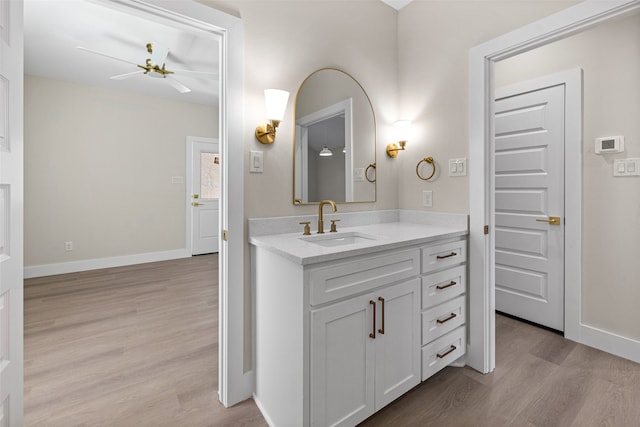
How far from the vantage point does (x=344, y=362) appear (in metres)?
1.34

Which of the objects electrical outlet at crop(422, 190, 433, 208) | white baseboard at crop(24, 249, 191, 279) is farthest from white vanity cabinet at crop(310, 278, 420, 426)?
white baseboard at crop(24, 249, 191, 279)

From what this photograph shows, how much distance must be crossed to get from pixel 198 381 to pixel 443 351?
1.46 meters

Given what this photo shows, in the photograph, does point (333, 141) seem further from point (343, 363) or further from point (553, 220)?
point (553, 220)

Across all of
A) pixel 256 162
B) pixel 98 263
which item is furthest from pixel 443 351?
pixel 98 263

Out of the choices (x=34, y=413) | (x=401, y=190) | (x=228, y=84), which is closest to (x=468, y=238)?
(x=401, y=190)

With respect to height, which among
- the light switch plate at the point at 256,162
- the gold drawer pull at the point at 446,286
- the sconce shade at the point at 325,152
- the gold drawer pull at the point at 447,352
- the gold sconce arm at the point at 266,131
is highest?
the gold sconce arm at the point at 266,131

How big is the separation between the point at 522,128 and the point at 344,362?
2.38 m

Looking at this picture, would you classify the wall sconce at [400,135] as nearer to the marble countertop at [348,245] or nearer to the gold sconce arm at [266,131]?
the marble countertop at [348,245]

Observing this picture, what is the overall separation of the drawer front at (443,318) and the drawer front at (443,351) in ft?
0.13

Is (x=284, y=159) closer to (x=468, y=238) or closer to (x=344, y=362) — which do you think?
(x=344, y=362)

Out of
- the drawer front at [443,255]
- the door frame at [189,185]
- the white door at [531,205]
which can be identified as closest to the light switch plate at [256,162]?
the drawer front at [443,255]

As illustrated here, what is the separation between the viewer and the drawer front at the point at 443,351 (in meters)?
1.71

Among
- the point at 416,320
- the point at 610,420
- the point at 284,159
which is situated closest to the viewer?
the point at 610,420

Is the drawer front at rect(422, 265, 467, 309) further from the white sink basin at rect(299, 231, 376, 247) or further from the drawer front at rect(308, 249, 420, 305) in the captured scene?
the white sink basin at rect(299, 231, 376, 247)
